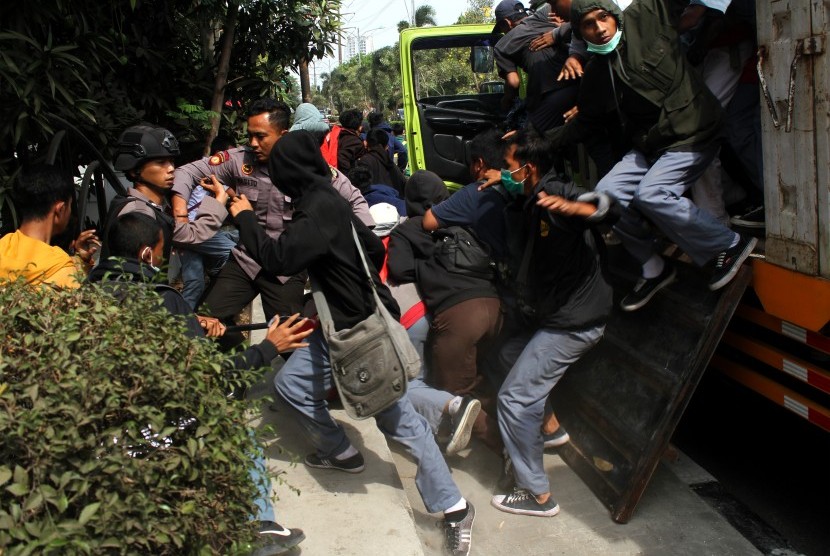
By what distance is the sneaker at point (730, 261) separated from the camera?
10.8 feet

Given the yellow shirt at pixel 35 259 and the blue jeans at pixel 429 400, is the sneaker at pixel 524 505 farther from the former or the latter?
the yellow shirt at pixel 35 259

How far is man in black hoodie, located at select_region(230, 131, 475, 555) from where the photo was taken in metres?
3.15

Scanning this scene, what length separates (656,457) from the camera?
341 centimetres

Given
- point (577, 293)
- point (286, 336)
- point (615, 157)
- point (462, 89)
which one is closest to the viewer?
point (286, 336)

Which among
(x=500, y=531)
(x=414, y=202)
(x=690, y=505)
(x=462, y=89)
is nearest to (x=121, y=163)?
(x=414, y=202)

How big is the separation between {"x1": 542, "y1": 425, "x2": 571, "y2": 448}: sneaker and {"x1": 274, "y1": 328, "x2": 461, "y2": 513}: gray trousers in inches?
35.7

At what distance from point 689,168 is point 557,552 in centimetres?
183

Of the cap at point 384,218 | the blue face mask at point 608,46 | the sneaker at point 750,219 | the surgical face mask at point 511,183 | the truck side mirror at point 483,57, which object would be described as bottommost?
the cap at point 384,218

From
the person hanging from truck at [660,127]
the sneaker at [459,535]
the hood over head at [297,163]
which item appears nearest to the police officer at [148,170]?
the hood over head at [297,163]

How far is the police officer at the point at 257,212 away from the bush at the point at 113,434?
2.01 m

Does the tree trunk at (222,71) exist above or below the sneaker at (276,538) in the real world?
above

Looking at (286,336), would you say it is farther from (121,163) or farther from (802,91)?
(802,91)

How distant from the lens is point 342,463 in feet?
11.8

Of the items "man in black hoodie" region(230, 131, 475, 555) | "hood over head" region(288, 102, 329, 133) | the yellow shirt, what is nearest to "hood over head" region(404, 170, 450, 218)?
"hood over head" region(288, 102, 329, 133)
